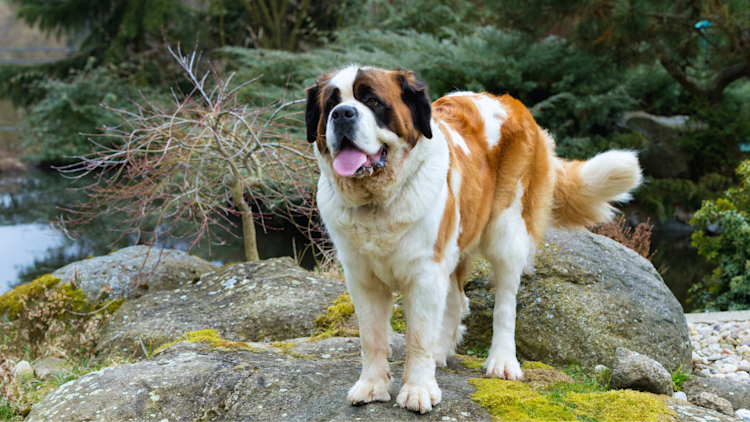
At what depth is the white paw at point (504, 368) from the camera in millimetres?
3424

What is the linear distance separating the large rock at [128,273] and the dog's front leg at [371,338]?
3.33 metres

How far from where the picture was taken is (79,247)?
37.6ft

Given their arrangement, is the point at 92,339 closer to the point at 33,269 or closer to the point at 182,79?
the point at 33,269

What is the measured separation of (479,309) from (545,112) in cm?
746

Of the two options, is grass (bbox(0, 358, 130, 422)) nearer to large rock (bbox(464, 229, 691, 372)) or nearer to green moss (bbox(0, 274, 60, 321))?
green moss (bbox(0, 274, 60, 321))

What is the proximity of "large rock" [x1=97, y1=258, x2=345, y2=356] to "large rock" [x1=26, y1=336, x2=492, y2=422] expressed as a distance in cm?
122

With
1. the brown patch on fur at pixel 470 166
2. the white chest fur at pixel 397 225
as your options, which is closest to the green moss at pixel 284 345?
the white chest fur at pixel 397 225

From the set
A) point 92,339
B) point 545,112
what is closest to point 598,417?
point 92,339

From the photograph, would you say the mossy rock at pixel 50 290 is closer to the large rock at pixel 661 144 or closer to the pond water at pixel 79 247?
the pond water at pixel 79 247

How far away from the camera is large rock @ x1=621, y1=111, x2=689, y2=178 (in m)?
11.8

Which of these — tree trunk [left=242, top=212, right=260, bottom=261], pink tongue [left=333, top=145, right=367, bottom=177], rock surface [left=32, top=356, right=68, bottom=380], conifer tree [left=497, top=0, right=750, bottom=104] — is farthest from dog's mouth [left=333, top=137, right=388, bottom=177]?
conifer tree [left=497, top=0, right=750, bottom=104]

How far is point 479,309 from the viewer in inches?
170

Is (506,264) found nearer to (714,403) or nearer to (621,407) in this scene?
(621,407)

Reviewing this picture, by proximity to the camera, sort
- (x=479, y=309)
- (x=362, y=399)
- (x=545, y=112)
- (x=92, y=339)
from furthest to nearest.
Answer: (x=545, y=112) < (x=92, y=339) < (x=479, y=309) < (x=362, y=399)
